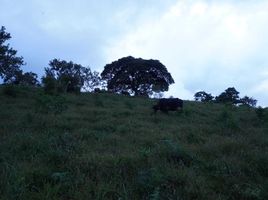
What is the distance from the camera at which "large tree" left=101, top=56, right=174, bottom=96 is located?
4962cm

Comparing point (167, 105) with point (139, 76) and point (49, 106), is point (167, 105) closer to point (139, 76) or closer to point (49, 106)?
point (49, 106)

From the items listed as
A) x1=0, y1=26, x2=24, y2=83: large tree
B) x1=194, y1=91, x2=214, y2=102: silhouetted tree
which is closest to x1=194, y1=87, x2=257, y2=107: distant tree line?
x1=194, y1=91, x2=214, y2=102: silhouetted tree

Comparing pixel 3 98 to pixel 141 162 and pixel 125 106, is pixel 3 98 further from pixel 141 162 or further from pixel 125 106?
pixel 141 162

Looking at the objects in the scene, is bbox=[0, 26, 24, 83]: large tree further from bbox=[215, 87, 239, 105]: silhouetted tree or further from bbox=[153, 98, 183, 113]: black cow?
bbox=[215, 87, 239, 105]: silhouetted tree

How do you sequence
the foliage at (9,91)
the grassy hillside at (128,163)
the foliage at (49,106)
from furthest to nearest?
the foliage at (9,91) → the foliage at (49,106) → the grassy hillside at (128,163)

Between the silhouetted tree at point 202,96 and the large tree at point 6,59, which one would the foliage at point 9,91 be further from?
the silhouetted tree at point 202,96

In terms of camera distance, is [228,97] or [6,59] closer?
[6,59]

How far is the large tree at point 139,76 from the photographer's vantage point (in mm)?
49625

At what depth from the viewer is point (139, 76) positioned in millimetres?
49969

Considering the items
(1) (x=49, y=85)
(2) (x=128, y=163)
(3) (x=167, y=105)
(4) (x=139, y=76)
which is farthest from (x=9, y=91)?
(4) (x=139, y=76)

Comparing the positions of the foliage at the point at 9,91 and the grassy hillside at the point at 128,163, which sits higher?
the foliage at the point at 9,91

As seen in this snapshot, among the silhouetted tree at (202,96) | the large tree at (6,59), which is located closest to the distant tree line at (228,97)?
the silhouetted tree at (202,96)

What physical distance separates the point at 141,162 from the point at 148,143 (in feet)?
8.53

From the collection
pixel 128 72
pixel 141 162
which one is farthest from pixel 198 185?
pixel 128 72
